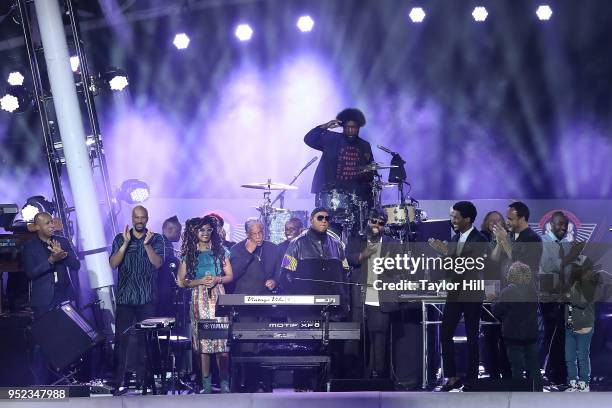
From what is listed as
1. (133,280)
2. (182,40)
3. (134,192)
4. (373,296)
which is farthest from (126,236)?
(182,40)

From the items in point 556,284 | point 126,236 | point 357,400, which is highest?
point 126,236

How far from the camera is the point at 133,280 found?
30.7ft

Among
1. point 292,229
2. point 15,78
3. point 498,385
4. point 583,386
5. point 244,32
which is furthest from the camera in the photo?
point 244,32

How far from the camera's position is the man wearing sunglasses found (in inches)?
354

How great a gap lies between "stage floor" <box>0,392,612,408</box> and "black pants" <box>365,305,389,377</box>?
3.16 meters

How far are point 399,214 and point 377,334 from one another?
195cm

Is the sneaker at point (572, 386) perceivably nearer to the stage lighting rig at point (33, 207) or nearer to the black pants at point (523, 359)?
the black pants at point (523, 359)

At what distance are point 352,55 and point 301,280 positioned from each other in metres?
5.28

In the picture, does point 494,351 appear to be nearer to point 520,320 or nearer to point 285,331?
point 520,320

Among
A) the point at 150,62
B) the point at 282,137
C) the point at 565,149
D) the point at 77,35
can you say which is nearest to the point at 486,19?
the point at 565,149

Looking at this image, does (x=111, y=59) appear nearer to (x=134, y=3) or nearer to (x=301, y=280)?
(x=134, y=3)

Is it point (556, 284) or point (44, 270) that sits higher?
point (44, 270)

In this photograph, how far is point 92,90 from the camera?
1132 centimetres

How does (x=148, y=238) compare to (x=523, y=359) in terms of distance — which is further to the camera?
(x=148, y=238)
